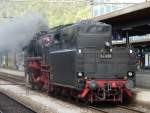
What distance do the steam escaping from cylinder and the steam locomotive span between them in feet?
22.4

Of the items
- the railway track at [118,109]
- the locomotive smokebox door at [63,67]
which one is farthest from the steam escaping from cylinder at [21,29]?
the railway track at [118,109]

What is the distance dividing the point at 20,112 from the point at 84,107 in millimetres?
2641

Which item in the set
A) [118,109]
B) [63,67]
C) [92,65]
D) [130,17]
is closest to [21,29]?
[130,17]

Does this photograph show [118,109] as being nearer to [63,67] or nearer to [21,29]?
[63,67]

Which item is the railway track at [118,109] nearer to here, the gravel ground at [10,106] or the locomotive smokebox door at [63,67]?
the locomotive smokebox door at [63,67]

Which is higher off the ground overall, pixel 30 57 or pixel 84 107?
pixel 30 57

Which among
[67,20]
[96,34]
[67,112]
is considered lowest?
[67,112]

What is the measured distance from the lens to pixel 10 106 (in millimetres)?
17969

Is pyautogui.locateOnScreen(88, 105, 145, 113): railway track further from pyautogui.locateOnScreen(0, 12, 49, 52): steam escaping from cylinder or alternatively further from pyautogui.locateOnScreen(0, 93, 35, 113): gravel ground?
pyautogui.locateOnScreen(0, 12, 49, 52): steam escaping from cylinder

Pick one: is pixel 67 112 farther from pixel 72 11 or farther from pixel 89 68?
pixel 72 11

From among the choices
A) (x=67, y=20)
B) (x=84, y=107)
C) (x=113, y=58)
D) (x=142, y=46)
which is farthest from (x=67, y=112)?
(x=67, y=20)

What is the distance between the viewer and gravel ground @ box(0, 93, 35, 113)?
16161mm

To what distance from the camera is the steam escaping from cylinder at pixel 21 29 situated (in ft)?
85.2

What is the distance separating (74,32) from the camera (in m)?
17.7
